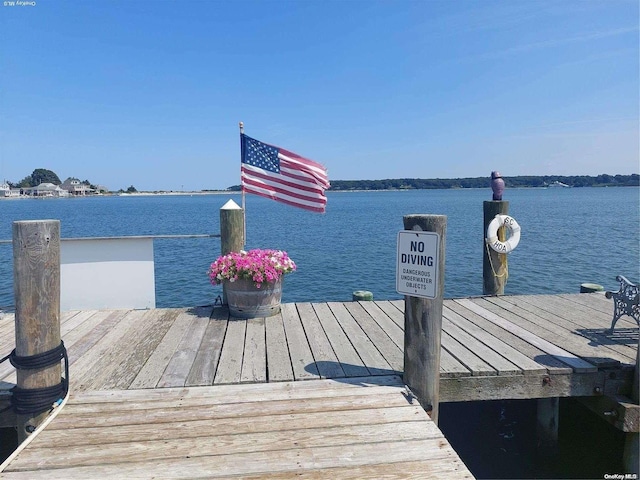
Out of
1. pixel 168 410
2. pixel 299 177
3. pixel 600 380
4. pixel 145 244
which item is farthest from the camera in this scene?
pixel 299 177

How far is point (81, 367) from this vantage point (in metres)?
3.94

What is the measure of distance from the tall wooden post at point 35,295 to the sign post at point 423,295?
2.46 meters

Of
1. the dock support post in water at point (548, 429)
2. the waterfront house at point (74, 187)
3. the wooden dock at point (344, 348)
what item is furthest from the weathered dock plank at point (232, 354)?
the waterfront house at point (74, 187)

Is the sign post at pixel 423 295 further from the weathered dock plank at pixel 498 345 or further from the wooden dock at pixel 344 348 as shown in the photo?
the weathered dock plank at pixel 498 345

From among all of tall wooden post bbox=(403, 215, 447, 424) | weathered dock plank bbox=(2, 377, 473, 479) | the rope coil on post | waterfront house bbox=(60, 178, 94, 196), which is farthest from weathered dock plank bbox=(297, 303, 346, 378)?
waterfront house bbox=(60, 178, 94, 196)

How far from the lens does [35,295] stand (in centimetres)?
309

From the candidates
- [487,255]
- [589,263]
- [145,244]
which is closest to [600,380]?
[487,255]

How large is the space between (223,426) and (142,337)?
219cm

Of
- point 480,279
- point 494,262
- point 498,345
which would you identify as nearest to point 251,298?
point 498,345

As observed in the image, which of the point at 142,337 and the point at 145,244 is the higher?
the point at 145,244

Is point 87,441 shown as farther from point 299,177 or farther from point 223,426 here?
point 299,177

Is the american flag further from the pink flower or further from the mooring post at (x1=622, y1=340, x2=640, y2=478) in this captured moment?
the mooring post at (x1=622, y1=340, x2=640, y2=478)

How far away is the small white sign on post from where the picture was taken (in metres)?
3.29

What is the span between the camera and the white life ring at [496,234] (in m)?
6.55
